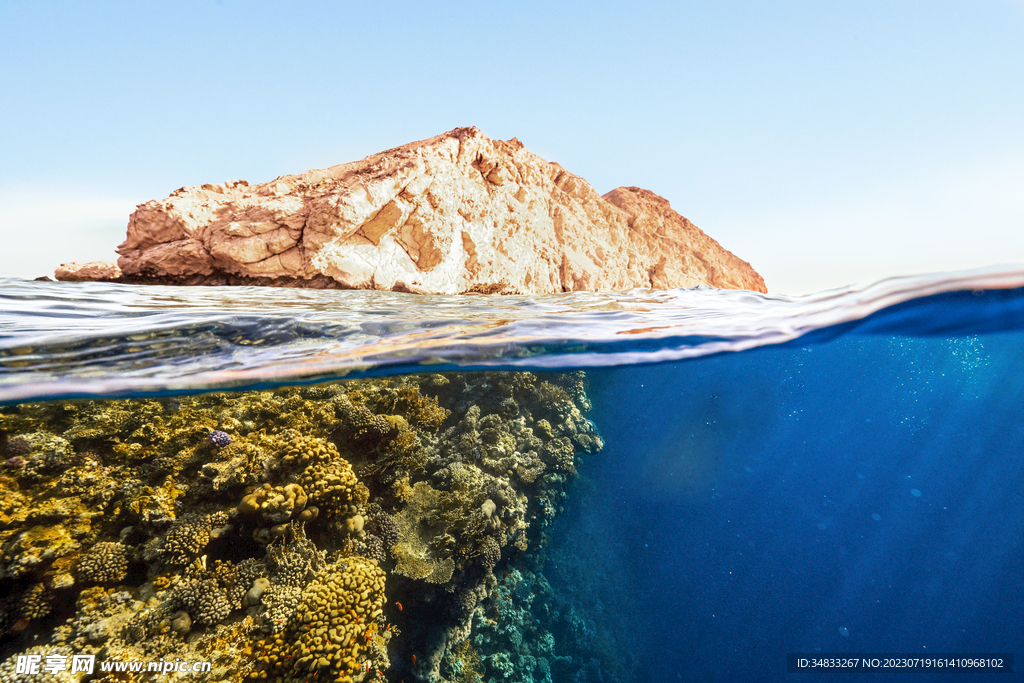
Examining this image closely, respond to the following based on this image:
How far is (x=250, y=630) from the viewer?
15.8 feet

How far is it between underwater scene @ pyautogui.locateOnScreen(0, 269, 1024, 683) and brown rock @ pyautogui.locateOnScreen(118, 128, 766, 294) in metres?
1.97

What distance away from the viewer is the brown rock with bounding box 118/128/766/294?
35.0ft

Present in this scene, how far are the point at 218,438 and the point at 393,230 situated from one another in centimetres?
808

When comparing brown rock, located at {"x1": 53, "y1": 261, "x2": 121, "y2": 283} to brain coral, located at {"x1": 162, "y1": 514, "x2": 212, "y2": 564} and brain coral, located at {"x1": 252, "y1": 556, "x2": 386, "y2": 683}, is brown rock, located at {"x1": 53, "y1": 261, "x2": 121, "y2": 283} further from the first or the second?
brain coral, located at {"x1": 252, "y1": 556, "x2": 386, "y2": 683}

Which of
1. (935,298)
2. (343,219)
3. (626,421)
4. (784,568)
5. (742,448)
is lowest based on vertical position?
(784,568)

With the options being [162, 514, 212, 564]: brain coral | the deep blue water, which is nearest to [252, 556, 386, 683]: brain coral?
[162, 514, 212, 564]: brain coral

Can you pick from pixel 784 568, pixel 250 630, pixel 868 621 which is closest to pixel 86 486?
pixel 250 630

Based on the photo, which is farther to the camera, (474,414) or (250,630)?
(474,414)

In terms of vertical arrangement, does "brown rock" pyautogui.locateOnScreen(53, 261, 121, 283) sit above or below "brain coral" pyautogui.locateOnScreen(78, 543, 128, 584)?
above

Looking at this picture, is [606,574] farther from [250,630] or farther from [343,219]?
[343,219]

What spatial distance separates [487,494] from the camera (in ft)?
23.8

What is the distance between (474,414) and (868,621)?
925cm

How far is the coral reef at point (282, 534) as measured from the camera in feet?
15.7

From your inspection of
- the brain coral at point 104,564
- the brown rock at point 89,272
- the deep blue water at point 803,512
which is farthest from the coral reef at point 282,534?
the brown rock at point 89,272
